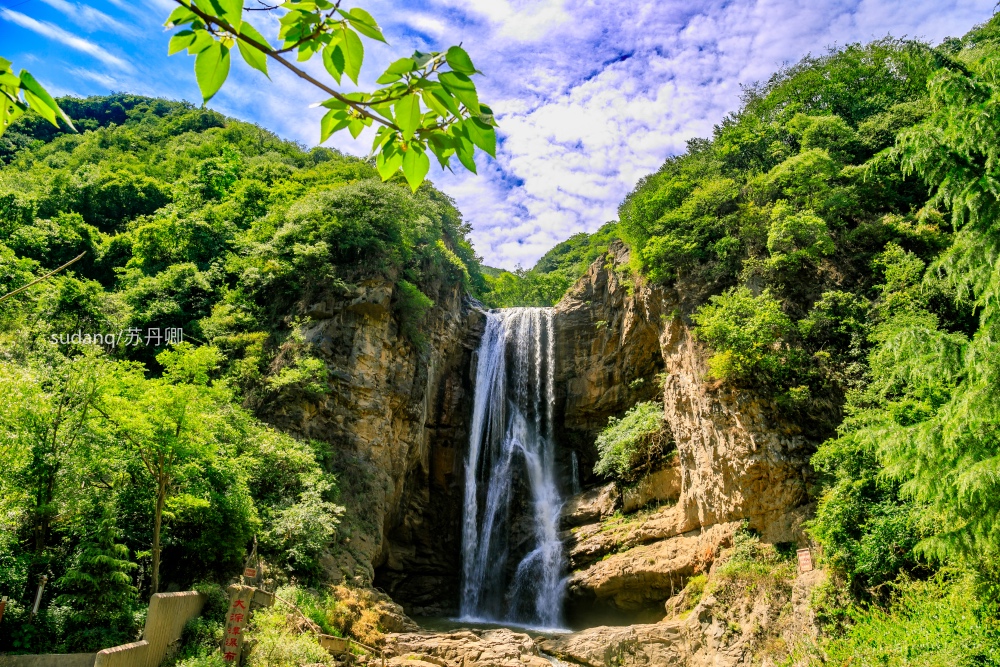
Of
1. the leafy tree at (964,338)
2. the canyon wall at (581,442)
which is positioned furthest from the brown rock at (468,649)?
the leafy tree at (964,338)

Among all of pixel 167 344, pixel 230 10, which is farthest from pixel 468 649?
pixel 167 344

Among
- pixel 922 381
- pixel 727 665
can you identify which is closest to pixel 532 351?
pixel 727 665

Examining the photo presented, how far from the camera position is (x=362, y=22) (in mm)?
1379

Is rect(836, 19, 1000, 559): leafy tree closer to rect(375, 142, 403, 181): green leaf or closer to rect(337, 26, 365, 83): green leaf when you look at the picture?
rect(375, 142, 403, 181): green leaf

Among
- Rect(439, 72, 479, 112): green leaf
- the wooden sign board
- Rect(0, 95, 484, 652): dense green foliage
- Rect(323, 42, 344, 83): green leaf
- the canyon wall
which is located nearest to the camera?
Rect(439, 72, 479, 112): green leaf

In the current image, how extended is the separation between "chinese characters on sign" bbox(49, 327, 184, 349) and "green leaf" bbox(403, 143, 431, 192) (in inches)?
728

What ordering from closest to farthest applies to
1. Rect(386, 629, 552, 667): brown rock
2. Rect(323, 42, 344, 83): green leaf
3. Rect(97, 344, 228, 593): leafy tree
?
Rect(323, 42, 344, 83): green leaf → Rect(97, 344, 228, 593): leafy tree → Rect(386, 629, 552, 667): brown rock

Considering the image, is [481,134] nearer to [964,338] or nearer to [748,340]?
[964,338]

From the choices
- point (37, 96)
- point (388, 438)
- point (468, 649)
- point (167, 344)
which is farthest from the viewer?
point (167, 344)

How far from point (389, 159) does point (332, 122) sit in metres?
0.19

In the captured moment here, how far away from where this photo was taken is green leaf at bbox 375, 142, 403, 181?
1682mm

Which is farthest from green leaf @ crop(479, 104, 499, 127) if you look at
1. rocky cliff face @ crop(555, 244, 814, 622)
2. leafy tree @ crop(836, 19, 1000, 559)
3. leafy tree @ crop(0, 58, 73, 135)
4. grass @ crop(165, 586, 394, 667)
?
rocky cliff face @ crop(555, 244, 814, 622)

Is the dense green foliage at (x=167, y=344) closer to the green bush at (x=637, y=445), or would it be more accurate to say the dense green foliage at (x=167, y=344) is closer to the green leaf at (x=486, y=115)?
the green bush at (x=637, y=445)

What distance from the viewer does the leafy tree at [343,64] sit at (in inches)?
53.1
